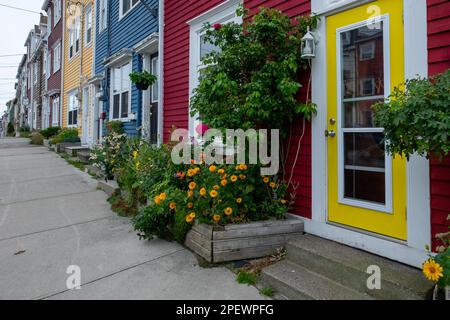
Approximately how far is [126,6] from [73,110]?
7.29m

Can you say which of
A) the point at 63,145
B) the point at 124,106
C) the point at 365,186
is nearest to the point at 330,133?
the point at 365,186

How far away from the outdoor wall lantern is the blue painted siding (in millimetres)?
4689

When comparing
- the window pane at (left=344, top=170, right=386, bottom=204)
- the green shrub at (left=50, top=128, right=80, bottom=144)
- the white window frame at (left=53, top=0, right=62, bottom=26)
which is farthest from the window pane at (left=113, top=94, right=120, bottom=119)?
the white window frame at (left=53, top=0, right=62, bottom=26)

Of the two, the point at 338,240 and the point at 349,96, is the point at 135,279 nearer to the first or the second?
the point at 338,240

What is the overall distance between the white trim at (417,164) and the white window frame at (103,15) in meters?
9.90

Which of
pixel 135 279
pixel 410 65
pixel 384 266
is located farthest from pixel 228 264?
pixel 410 65

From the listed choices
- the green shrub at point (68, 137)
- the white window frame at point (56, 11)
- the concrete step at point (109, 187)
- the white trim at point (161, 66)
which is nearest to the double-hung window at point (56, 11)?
the white window frame at point (56, 11)

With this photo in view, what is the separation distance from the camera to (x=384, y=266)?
110 inches

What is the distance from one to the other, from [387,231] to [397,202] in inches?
11.3

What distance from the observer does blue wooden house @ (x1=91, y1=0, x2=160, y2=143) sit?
25.4ft

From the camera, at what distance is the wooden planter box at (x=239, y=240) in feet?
10.8

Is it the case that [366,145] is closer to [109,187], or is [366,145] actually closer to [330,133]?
[330,133]

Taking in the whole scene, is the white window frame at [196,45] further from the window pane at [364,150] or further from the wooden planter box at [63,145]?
the wooden planter box at [63,145]

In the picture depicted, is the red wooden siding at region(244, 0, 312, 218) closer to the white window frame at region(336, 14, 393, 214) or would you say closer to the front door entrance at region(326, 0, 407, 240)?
the front door entrance at region(326, 0, 407, 240)
